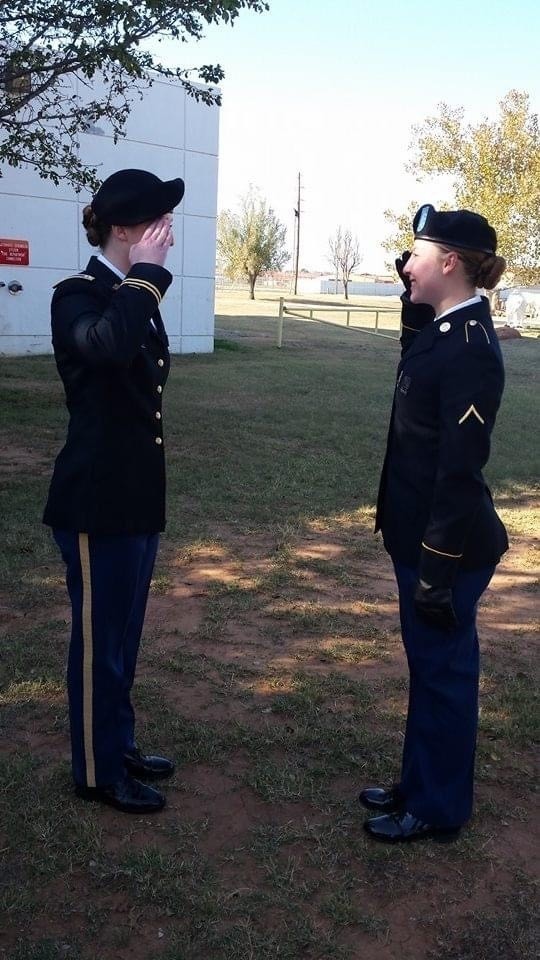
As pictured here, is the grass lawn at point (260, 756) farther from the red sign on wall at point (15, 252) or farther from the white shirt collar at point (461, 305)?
the red sign on wall at point (15, 252)

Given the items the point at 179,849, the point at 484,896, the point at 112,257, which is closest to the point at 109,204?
the point at 112,257

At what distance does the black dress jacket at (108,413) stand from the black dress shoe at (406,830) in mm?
1206

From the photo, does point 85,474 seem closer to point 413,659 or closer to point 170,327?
point 413,659

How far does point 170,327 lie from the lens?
718 inches

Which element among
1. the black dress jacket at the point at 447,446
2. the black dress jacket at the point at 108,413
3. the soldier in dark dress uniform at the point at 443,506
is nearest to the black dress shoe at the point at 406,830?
the soldier in dark dress uniform at the point at 443,506

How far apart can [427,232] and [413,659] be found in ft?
4.25

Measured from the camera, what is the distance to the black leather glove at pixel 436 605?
2.49 meters

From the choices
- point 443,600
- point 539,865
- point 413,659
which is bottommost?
point 539,865

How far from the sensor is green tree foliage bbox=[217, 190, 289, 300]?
46.5 metres

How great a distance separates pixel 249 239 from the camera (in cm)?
4669

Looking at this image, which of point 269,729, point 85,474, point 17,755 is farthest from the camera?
point 269,729

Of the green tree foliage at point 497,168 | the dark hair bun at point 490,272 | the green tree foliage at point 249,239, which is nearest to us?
the dark hair bun at point 490,272

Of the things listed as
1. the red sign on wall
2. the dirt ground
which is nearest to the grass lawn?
the dirt ground

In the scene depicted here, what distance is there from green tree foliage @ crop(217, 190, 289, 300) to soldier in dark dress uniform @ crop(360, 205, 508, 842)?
4543 cm
